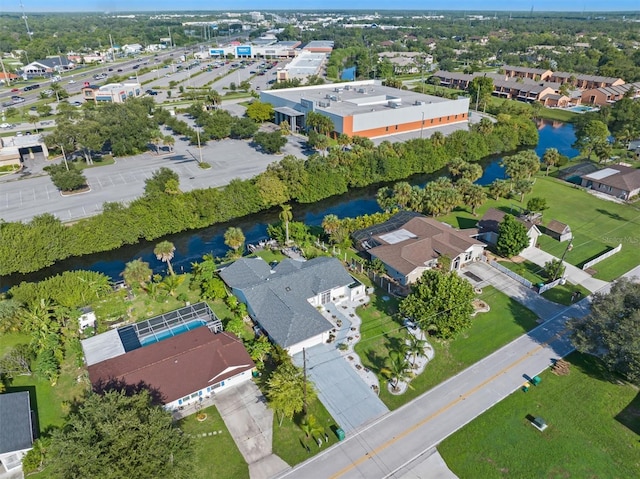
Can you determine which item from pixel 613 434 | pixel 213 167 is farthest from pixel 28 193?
pixel 613 434

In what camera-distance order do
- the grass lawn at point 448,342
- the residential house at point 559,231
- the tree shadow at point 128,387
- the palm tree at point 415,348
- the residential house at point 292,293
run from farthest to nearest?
the residential house at point 559,231 < the residential house at point 292,293 < the grass lawn at point 448,342 < the palm tree at point 415,348 < the tree shadow at point 128,387

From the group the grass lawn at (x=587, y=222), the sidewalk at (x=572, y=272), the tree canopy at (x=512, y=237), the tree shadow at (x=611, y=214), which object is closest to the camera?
the sidewalk at (x=572, y=272)

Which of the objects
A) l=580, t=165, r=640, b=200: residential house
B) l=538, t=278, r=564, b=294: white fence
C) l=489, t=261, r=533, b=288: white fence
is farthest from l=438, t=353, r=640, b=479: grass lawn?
l=580, t=165, r=640, b=200: residential house

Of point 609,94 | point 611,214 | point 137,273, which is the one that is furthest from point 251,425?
point 609,94

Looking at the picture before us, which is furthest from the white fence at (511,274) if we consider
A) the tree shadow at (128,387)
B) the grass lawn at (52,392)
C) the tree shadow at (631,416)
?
the grass lawn at (52,392)

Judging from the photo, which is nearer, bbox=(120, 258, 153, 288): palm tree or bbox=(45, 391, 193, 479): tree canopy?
bbox=(45, 391, 193, 479): tree canopy

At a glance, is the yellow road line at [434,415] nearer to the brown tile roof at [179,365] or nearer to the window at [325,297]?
the brown tile roof at [179,365]

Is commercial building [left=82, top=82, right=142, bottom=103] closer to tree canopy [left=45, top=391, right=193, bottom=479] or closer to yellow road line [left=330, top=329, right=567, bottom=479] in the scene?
tree canopy [left=45, top=391, right=193, bottom=479]
